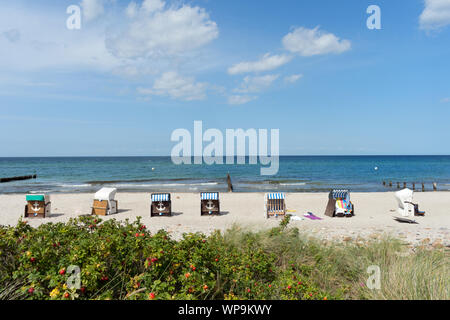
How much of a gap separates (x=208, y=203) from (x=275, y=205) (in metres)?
3.09

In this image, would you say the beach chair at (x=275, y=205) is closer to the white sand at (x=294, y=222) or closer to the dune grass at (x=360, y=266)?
the white sand at (x=294, y=222)

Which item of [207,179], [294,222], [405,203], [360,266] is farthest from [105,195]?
[207,179]

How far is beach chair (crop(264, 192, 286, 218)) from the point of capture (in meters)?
12.9

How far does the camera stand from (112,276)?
3.55 meters

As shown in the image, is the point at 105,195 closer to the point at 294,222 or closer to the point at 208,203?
the point at 208,203

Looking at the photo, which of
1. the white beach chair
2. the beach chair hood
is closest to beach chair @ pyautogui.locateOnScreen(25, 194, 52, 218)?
the beach chair hood

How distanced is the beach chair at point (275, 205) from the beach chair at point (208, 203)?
2357mm

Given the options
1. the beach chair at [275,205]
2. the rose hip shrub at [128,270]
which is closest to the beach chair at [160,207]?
the beach chair at [275,205]

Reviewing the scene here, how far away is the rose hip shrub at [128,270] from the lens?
3039 mm

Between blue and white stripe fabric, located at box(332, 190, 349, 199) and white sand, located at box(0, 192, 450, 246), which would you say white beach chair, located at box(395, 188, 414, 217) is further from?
blue and white stripe fabric, located at box(332, 190, 349, 199)

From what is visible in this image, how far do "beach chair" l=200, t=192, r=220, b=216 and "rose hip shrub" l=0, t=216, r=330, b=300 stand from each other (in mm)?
9126

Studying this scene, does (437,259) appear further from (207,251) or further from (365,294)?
(207,251)
